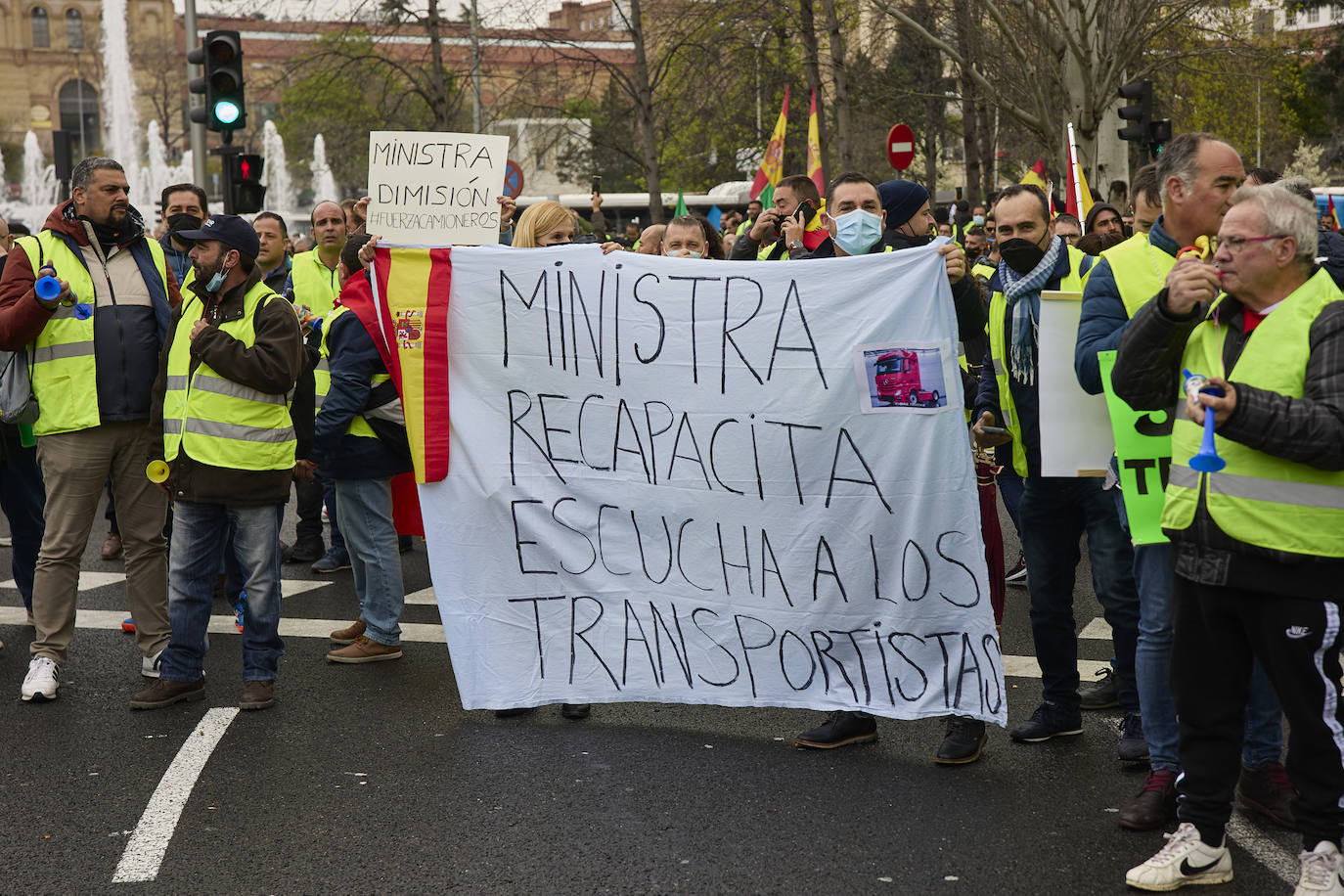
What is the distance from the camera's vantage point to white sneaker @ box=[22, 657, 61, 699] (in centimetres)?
561

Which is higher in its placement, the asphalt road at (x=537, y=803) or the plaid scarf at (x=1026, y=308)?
the plaid scarf at (x=1026, y=308)

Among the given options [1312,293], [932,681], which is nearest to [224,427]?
[932,681]

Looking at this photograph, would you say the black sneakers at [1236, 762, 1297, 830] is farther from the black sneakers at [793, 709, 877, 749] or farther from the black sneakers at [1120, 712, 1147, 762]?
the black sneakers at [793, 709, 877, 749]

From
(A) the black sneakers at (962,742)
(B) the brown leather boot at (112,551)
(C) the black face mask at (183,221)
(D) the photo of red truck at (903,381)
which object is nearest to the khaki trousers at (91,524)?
(C) the black face mask at (183,221)

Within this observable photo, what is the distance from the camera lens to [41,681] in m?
5.64

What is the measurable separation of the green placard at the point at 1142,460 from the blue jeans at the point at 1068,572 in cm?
56

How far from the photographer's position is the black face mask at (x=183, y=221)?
22.1 feet

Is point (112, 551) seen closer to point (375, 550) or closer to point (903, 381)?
point (375, 550)

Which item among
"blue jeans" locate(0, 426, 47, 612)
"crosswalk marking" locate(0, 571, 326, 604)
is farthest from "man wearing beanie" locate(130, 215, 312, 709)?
"crosswalk marking" locate(0, 571, 326, 604)

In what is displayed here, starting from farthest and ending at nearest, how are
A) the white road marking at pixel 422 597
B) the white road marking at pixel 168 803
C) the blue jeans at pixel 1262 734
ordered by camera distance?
the white road marking at pixel 422 597 < the blue jeans at pixel 1262 734 < the white road marking at pixel 168 803

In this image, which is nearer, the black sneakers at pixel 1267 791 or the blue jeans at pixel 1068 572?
the black sneakers at pixel 1267 791

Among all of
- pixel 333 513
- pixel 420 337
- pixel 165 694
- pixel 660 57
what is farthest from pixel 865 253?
pixel 660 57

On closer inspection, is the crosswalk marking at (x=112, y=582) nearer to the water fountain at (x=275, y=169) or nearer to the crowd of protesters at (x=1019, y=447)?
the crowd of protesters at (x=1019, y=447)

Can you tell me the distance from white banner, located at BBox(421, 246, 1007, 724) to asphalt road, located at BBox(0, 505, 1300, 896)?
0.25m
